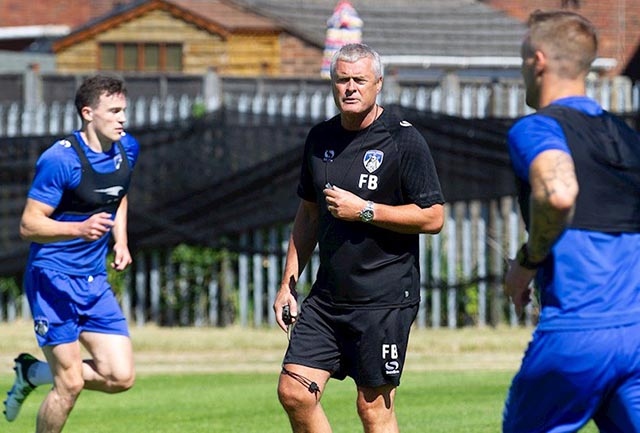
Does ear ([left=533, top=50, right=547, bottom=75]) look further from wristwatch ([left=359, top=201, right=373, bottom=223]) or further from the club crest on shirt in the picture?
the club crest on shirt

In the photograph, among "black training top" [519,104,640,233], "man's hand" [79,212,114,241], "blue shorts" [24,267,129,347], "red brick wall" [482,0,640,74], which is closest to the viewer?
"black training top" [519,104,640,233]

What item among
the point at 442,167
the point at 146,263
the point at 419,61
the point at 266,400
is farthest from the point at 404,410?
the point at 419,61

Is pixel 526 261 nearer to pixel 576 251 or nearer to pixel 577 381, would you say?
pixel 576 251

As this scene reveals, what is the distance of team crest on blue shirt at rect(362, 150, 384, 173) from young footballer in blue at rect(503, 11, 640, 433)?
70.9 inches

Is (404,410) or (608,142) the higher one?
(608,142)

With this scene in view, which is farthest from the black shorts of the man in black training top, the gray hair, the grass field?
the grass field

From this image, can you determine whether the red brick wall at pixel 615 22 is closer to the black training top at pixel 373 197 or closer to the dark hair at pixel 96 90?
the dark hair at pixel 96 90

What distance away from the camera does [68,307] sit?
27.8ft

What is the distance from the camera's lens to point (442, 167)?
15078mm

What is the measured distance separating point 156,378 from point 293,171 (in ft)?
10.9

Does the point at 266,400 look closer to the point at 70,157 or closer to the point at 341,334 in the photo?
the point at 70,157

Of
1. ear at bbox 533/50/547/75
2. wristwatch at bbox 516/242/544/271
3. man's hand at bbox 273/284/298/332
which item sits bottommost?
man's hand at bbox 273/284/298/332

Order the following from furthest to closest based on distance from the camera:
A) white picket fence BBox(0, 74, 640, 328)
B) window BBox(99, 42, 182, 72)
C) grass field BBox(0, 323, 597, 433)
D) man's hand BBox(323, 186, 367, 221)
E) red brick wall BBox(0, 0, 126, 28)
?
1. red brick wall BBox(0, 0, 126, 28)
2. window BBox(99, 42, 182, 72)
3. white picket fence BBox(0, 74, 640, 328)
4. grass field BBox(0, 323, 597, 433)
5. man's hand BBox(323, 186, 367, 221)

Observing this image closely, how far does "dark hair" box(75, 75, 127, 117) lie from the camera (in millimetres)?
8426
